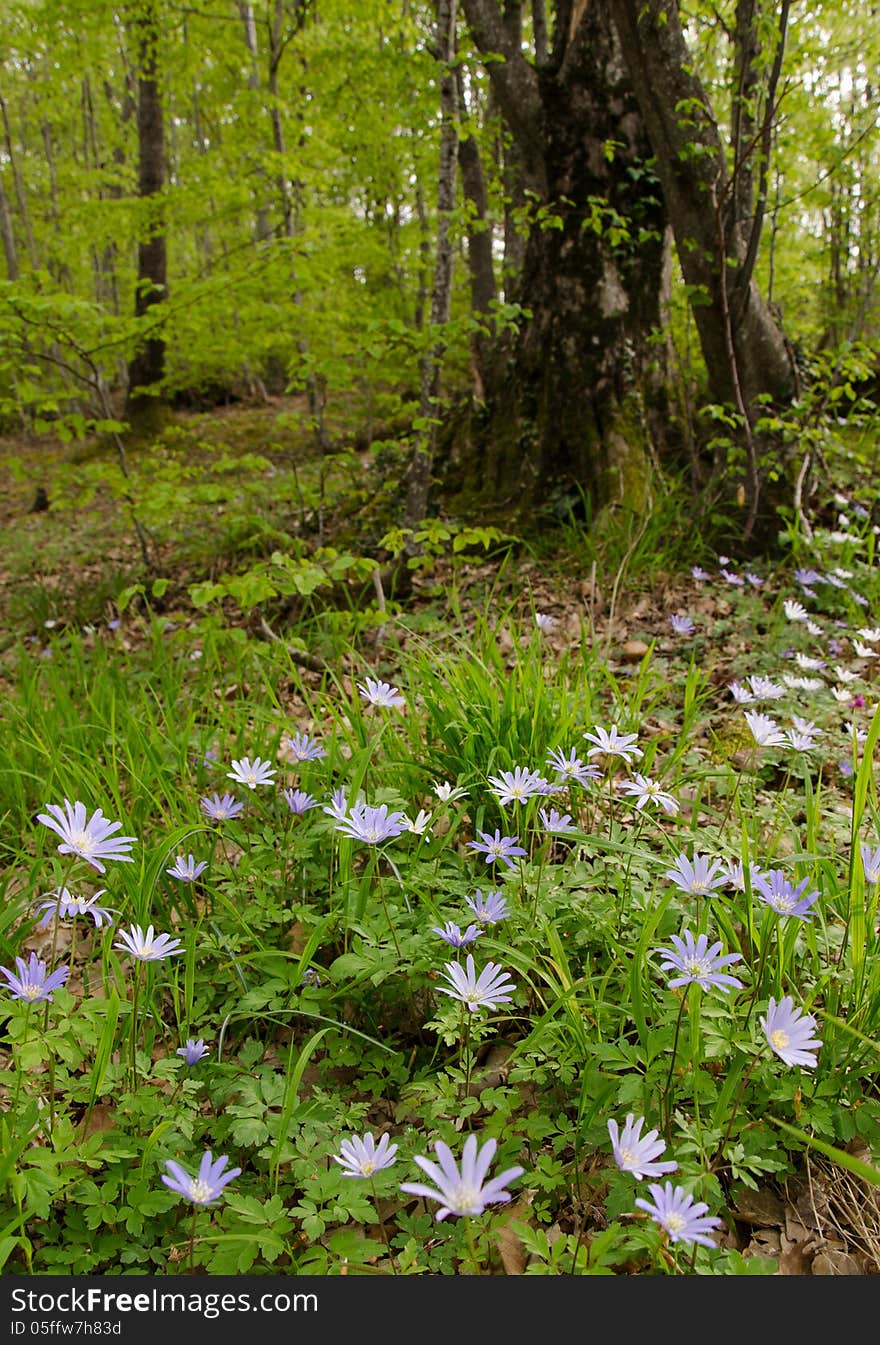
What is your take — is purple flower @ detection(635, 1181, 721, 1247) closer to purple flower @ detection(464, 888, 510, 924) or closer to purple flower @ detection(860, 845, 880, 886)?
purple flower @ detection(464, 888, 510, 924)

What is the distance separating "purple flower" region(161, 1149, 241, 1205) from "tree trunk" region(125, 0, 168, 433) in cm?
631

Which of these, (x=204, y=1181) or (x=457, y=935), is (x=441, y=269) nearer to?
(x=457, y=935)

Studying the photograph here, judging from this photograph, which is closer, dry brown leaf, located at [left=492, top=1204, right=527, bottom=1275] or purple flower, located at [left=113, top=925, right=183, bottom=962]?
dry brown leaf, located at [left=492, top=1204, right=527, bottom=1275]

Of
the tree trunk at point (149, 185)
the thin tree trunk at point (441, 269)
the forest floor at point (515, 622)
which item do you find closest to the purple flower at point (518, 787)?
the forest floor at point (515, 622)

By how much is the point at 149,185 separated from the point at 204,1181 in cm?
1026

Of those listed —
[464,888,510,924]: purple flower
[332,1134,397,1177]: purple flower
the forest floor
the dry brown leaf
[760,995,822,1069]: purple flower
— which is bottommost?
the dry brown leaf

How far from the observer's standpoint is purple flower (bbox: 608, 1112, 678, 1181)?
898mm

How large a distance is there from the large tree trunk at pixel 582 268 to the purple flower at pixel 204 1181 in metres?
3.55

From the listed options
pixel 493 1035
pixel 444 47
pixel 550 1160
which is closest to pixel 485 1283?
pixel 550 1160

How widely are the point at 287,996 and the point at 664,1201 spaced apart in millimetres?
808

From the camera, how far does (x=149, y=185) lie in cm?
847

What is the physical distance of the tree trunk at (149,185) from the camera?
6887 millimetres

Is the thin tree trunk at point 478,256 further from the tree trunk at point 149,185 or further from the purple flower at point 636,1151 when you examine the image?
the purple flower at point 636,1151

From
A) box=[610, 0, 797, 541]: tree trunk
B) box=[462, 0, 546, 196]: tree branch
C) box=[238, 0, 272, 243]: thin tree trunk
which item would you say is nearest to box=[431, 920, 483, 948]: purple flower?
box=[610, 0, 797, 541]: tree trunk
